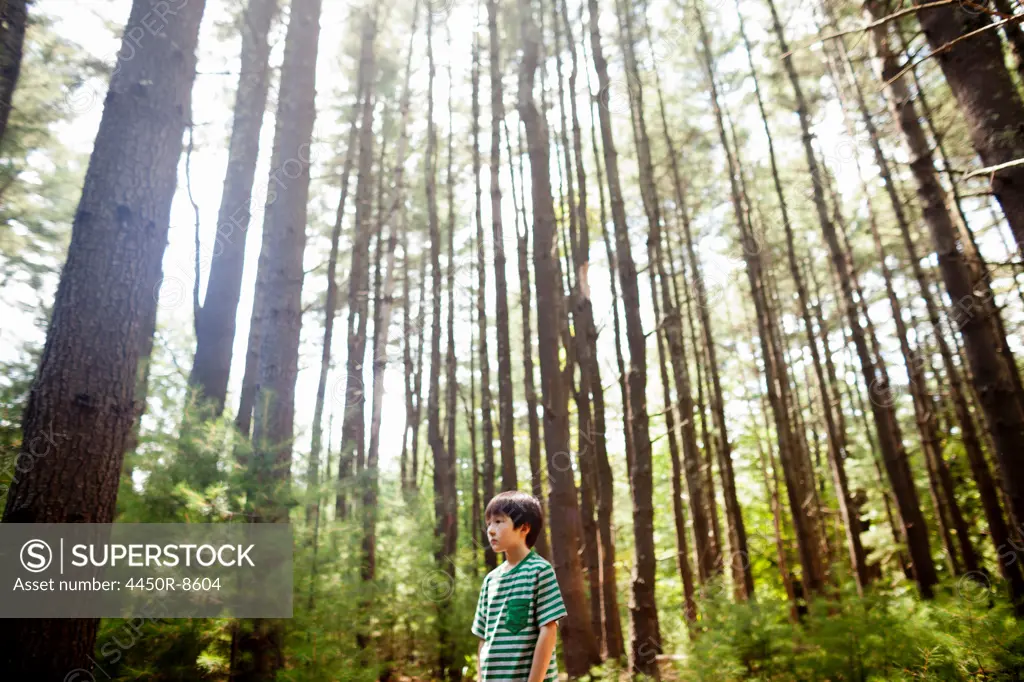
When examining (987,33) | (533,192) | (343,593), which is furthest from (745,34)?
(343,593)

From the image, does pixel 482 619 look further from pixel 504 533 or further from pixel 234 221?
pixel 234 221

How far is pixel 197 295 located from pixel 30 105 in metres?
5.54

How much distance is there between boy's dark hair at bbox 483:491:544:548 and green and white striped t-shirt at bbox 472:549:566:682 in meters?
0.15

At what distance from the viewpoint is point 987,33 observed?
417 centimetres

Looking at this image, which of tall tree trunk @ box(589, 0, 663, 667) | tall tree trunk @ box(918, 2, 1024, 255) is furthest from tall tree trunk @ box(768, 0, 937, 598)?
tall tree trunk @ box(918, 2, 1024, 255)

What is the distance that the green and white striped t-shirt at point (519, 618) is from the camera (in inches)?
92.4

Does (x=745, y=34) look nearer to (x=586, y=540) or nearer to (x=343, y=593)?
(x=586, y=540)

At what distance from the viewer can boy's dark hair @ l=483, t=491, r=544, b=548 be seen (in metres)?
2.56

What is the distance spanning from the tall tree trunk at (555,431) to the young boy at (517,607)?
3.43 meters

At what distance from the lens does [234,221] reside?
810 centimetres

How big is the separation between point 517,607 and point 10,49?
862cm
